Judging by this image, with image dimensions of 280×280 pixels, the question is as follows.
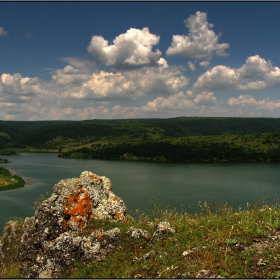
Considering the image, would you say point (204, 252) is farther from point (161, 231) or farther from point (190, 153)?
point (190, 153)

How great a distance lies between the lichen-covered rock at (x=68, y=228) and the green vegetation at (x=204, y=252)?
43 cm

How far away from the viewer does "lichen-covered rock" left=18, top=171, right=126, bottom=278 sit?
9703 millimetres

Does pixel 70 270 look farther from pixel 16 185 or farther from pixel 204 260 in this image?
pixel 16 185

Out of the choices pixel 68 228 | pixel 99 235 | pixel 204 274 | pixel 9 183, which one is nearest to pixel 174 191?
pixel 9 183

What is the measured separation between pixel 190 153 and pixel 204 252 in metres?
138

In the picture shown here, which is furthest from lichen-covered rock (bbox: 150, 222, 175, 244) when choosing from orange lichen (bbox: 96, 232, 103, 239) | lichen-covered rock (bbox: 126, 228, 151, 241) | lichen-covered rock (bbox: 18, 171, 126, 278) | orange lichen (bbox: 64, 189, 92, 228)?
orange lichen (bbox: 64, 189, 92, 228)

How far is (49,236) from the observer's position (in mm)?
11125

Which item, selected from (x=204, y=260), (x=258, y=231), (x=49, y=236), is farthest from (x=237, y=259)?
(x=49, y=236)

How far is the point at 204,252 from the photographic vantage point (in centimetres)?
793

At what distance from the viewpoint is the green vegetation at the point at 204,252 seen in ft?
23.3

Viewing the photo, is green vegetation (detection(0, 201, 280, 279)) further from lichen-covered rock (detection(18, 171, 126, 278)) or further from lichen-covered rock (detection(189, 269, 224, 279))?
lichen-covered rock (detection(18, 171, 126, 278))

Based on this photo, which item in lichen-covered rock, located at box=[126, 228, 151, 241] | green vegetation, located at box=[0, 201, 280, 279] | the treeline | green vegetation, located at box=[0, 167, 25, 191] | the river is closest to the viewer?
green vegetation, located at box=[0, 201, 280, 279]

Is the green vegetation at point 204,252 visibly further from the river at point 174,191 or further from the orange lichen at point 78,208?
the river at point 174,191

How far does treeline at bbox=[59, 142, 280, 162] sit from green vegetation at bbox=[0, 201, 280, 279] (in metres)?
131
